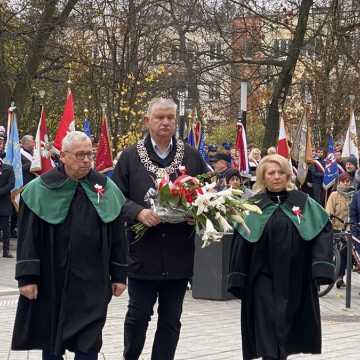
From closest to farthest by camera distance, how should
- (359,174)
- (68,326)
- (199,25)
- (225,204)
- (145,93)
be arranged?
(68,326) < (225,204) < (359,174) < (145,93) < (199,25)

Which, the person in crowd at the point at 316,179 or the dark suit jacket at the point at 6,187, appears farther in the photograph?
the person in crowd at the point at 316,179

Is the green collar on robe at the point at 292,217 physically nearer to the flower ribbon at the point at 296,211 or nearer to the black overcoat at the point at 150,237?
the flower ribbon at the point at 296,211

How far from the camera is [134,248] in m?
6.95

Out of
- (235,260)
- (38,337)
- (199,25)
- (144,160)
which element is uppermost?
(199,25)

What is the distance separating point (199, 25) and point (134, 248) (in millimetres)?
20744

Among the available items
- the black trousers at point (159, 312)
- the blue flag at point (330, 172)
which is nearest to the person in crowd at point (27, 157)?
the blue flag at point (330, 172)

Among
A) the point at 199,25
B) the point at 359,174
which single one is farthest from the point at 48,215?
the point at 199,25

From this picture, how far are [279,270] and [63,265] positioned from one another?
1496 mm

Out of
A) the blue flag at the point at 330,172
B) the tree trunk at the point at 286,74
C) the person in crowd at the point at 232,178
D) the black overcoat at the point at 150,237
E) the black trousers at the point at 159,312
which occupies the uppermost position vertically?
the tree trunk at the point at 286,74

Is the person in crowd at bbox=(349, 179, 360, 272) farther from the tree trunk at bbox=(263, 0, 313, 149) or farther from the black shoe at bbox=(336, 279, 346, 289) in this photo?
the tree trunk at bbox=(263, 0, 313, 149)

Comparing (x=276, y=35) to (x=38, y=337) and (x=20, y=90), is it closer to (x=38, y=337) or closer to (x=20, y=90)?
(x=20, y=90)

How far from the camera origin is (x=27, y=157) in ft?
61.0

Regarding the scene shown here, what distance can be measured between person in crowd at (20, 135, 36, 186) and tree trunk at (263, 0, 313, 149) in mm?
8823

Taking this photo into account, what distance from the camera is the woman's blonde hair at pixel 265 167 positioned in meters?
6.93
